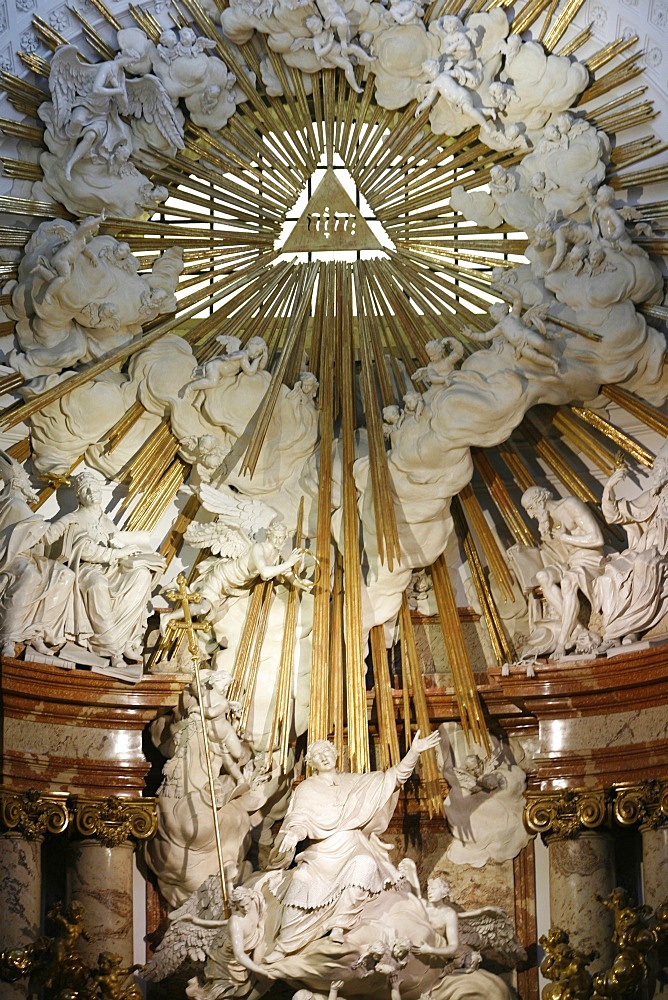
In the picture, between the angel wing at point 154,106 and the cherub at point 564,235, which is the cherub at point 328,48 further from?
the cherub at point 564,235

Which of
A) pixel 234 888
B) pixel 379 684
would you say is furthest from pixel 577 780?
pixel 234 888

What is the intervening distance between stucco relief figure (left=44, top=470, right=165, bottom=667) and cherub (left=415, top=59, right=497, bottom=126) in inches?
152

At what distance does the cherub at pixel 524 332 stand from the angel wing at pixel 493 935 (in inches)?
160

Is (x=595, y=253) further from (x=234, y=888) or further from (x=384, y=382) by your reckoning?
(x=234, y=888)

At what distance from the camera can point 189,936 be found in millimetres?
12289

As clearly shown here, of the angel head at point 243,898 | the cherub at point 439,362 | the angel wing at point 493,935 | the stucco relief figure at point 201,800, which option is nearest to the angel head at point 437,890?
the angel wing at point 493,935

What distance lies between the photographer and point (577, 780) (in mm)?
12812

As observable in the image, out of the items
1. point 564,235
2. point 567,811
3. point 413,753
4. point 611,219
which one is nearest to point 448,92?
point 564,235

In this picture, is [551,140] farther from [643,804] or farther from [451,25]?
[643,804]

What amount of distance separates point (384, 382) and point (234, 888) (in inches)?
163

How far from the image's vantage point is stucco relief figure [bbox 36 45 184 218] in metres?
12.7

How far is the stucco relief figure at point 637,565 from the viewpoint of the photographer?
1268cm

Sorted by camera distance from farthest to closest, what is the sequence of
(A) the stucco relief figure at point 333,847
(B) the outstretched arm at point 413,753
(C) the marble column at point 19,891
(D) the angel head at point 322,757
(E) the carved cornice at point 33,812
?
(D) the angel head at point 322,757 < (B) the outstretched arm at point 413,753 < (E) the carved cornice at point 33,812 < (C) the marble column at point 19,891 < (A) the stucco relief figure at point 333,847

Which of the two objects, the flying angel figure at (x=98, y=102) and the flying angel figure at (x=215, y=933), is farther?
the flying angel figure at (x=98, y=102)
